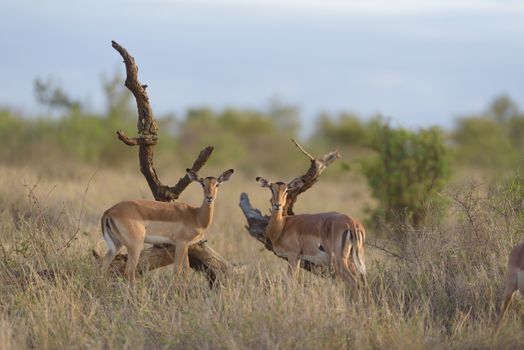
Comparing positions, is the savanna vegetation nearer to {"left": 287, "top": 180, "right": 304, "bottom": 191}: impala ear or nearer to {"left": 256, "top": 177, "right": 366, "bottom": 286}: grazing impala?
{"left": 256, "top": 177, "right": 366, "bottom": 286}: grazing impala

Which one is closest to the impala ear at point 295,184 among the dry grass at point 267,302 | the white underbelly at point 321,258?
the white underbelly at point 321,258

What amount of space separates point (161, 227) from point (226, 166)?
68.1 feet

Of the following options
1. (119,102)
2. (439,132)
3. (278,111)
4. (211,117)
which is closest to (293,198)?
(439,132)

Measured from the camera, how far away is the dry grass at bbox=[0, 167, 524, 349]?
Answer: 668 centimetres

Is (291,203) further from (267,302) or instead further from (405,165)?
(405,165)

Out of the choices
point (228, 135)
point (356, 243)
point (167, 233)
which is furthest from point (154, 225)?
point (228, 135)

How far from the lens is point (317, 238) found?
28.8ft

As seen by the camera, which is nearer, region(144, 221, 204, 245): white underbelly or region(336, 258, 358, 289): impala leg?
region(336, 258, 358, 289): impala leg

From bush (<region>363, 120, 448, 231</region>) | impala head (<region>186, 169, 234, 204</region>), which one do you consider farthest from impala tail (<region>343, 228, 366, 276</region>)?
bush (<region>363, 120, 448, 231</region>)

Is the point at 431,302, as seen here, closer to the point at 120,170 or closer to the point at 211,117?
the point at 120,170

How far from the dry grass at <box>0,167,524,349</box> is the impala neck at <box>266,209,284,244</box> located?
1.38 feet

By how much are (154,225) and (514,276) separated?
3.52 meters

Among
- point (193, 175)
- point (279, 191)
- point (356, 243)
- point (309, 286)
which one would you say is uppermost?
point (193, 175)

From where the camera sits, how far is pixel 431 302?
7906 millimetres
